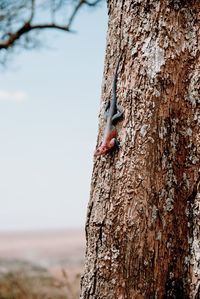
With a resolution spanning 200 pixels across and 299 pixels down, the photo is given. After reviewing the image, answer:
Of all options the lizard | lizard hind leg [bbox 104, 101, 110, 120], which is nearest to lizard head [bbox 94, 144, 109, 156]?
the lizard

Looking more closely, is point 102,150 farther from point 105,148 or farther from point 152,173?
point 152,173

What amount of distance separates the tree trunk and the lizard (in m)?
0.02

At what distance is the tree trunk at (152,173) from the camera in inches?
60.7

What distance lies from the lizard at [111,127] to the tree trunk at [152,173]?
19mm

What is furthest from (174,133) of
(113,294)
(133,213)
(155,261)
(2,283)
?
(2,283)

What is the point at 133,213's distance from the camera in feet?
5.06

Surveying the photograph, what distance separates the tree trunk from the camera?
154cm

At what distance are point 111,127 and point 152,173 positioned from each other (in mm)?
209

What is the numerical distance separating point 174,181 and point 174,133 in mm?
154

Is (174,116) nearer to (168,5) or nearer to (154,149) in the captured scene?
(154,149)

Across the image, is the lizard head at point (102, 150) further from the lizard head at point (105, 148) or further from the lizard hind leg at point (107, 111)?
the lizard hind leg at point (107, 111)

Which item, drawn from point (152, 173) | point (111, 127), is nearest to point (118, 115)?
point (111, 127)

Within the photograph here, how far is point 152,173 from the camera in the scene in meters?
1.55

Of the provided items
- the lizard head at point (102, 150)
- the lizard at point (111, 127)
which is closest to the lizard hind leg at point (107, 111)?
the lizard at point (111, 127)
